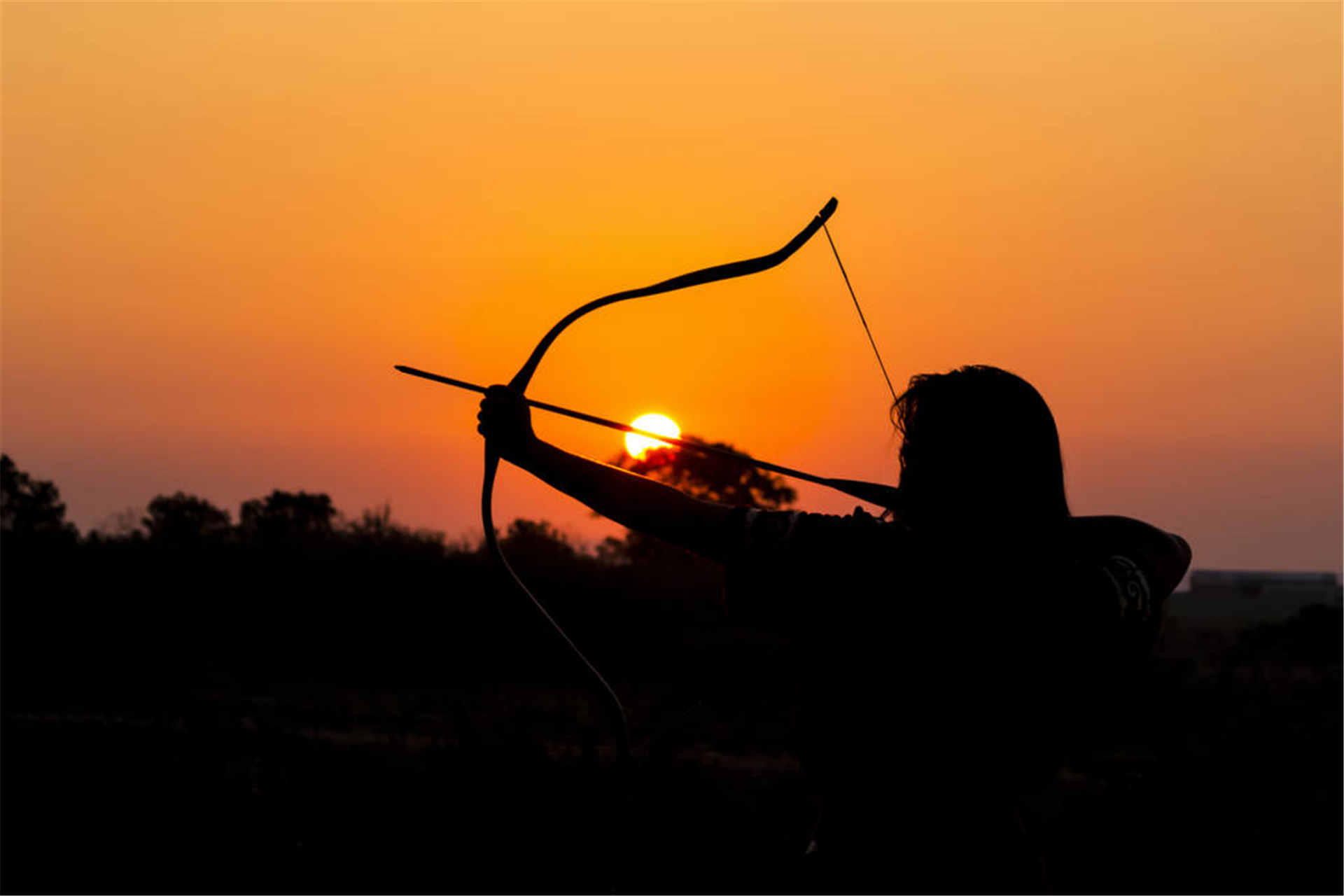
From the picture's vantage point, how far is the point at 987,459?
7.01 ft

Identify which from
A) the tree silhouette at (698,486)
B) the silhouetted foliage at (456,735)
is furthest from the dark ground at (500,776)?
the tree silhouette at (698,486)

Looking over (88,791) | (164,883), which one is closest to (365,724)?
(88,791)

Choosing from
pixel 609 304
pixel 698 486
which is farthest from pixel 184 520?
pixel 609 304

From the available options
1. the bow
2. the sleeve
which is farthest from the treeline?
the sleeve

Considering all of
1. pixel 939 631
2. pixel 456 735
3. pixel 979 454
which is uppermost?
pixel 979 454

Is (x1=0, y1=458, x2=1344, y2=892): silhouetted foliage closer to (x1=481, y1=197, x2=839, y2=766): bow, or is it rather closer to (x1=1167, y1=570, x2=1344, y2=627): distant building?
(x1=481, y1=197, x2=839, y2=766): bow

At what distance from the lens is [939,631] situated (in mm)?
2086

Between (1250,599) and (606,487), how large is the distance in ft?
231

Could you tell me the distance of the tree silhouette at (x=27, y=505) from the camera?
25.0m

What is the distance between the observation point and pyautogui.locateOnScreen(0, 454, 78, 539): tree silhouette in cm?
2495

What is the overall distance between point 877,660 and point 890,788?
0.20 meters

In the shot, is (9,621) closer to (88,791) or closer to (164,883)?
(88,791)

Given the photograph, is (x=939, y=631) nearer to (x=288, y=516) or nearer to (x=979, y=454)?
(x=979, y=454)

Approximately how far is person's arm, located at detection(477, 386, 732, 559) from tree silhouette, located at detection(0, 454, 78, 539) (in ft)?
78.7
